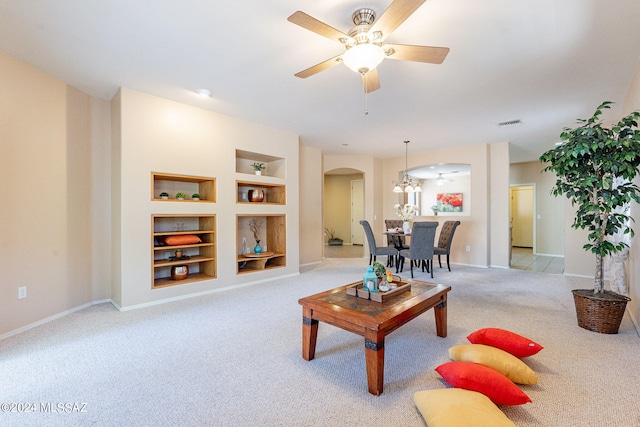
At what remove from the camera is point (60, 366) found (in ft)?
7.03

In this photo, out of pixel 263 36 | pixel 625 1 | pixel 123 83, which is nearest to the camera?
pixel 625 1

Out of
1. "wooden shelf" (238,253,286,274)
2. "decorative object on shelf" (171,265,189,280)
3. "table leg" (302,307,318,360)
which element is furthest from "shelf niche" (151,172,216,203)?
"table leg" (302,307,318,360)

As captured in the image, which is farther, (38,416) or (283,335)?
(283,335)

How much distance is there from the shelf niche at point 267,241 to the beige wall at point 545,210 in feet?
22.2

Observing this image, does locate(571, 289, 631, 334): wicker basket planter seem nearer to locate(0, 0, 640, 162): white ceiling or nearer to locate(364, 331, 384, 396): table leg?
locate(0, 0, 640, 162): white ceiling

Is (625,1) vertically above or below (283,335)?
above

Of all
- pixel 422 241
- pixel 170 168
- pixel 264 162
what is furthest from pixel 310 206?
pixel 170 168

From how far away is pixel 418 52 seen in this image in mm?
2043

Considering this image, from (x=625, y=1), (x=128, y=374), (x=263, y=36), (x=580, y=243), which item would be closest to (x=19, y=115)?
(x=263, y=36)

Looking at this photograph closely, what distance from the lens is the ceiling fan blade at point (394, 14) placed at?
5.20 ft

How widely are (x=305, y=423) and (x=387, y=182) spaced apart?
6.60m

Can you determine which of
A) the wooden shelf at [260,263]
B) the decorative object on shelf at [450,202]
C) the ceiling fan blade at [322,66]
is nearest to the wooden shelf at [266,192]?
the wooden shelf at [260,263]

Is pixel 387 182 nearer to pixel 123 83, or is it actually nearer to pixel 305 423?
pixel 123 83

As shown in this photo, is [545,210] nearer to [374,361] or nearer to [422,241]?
[422,241]
